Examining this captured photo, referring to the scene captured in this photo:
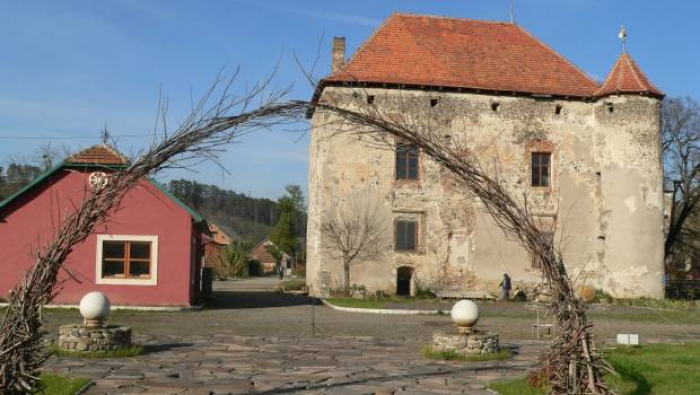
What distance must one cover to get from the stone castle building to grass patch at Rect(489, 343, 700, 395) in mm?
17829

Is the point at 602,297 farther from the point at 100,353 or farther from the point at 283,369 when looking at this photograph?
the point at 100,353

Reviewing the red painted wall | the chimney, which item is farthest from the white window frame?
the chimney

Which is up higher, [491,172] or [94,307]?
[491,172]

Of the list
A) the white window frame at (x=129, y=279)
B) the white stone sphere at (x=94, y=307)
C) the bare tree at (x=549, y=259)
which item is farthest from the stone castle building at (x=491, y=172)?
the bare tree at (x=549, y=259)

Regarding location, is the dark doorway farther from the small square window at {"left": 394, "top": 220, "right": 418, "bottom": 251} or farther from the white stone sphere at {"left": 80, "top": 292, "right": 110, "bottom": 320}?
the white stone sphere at {"left": 80, "top": 292, "right": 110, "bottom": 320}

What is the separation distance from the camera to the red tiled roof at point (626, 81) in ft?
105

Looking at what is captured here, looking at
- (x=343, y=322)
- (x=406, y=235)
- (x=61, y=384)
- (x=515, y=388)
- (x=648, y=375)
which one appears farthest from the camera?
(x=406, y=235)

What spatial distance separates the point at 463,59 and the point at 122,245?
1786 cm

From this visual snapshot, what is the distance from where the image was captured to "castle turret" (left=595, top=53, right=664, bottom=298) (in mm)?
31500

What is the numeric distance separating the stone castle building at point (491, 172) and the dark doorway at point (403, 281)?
1.9 inches

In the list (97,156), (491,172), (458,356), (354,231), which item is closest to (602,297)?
(491,172)

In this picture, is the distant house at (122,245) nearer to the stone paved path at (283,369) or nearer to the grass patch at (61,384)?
the stone paved path at (283,369)

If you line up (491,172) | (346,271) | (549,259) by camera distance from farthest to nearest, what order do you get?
(491,172) → (346,271) → (549,259)

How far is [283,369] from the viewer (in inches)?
460
